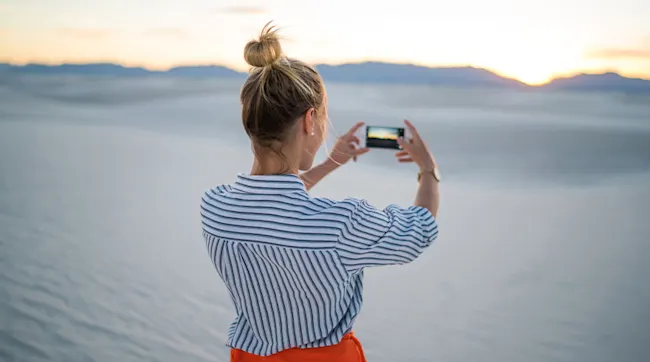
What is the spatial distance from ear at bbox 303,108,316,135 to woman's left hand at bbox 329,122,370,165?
1.31 ft

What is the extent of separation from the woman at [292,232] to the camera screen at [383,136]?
0.92ft

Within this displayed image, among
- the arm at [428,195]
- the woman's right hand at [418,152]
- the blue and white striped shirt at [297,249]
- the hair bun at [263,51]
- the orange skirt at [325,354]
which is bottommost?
the orange skirt at [325,354]

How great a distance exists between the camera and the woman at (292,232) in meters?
1.13

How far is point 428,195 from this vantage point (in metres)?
1.29

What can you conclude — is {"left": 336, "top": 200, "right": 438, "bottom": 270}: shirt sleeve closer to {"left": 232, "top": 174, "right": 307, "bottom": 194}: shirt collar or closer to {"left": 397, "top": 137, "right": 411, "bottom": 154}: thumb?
{"left": 232, "top": 174, "right": 307, "bottom": 194}: shirt collar

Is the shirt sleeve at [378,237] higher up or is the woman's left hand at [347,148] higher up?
the woman's left hand at [347,148]

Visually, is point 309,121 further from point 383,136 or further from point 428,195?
point 383,136

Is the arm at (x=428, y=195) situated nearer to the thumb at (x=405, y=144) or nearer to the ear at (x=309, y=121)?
the thumb at (x=405, y=144)

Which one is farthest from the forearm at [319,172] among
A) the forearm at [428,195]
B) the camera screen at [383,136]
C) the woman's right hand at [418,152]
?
the forearm at [428,195]

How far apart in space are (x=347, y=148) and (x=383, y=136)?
10 centimetres

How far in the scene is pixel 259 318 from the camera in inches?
50.8
